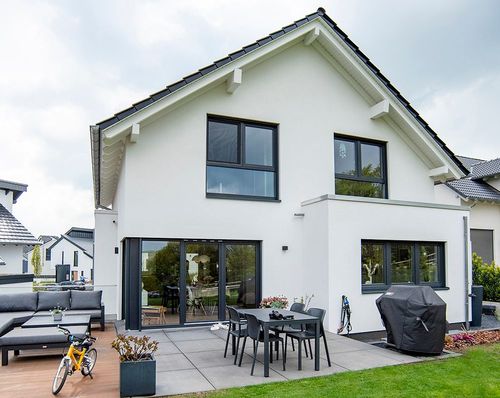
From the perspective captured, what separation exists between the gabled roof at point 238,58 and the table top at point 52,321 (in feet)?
13.2

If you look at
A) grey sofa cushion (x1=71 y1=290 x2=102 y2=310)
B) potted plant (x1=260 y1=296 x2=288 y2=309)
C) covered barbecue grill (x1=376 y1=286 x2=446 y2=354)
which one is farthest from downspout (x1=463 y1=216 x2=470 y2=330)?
grey sofa cushion (x1=71 y1=290 x2=102 y2=310)

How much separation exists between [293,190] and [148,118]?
417 cm

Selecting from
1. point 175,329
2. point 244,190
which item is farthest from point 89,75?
point 175,329

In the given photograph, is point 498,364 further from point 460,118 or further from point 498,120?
point 498,120

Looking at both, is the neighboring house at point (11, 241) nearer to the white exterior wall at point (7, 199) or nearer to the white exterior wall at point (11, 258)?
the white exterior wall at point (11, 258)

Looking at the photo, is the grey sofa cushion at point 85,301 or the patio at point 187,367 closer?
the patio at point 187,367

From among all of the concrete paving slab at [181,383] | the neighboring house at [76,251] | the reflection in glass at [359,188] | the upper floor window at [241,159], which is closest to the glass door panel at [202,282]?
the upper floor window at [241,159]

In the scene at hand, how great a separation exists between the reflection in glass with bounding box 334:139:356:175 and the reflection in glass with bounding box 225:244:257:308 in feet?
11.7

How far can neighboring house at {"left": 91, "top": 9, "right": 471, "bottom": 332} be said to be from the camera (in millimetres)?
9789

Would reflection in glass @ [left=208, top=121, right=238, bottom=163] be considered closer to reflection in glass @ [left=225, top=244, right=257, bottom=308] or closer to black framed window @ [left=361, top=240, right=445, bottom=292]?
reflection in glass @ [left=225, top=244, right=257, bottom=308]

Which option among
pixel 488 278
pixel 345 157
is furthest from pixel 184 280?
pixel 488 278

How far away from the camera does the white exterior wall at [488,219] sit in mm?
17656

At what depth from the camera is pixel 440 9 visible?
40.5 ft

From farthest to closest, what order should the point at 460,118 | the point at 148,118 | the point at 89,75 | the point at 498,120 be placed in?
the point at 498,120 < the point at 460,118 < the point at 89,75 < the point at 148,118
